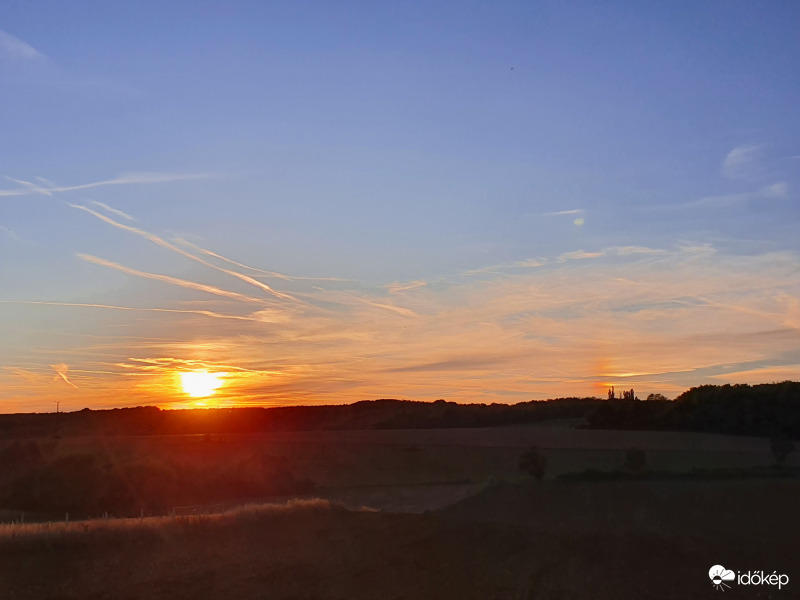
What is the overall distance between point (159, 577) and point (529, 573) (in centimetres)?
707

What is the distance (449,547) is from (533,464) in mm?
22697

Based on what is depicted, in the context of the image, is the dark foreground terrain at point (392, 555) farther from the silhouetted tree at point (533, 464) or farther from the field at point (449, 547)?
the silhouetted tree at point (533, 464)

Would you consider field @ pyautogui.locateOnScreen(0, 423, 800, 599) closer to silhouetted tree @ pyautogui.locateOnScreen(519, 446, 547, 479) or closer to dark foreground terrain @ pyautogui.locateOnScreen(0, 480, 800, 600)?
dark foreground terrain @ pyautogui.locateOnScreen(0, 480, 800, 600)

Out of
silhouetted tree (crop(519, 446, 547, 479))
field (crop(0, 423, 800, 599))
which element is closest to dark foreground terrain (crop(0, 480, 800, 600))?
field (crop(0, 423, 800, 599))

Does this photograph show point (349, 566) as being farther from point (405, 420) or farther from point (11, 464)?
point (405, 420)

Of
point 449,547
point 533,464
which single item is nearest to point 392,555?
point 449,547

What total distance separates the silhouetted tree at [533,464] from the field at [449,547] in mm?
5616

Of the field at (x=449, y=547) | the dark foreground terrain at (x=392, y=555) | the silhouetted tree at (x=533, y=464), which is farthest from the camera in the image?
the silhouetted tree at (x=533, y=464)

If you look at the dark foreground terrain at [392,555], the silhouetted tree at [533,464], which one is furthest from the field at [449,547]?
the silhouetted tree at [533,464]

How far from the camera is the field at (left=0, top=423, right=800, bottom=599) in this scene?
13.4 metres

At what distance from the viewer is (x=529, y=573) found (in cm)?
1622

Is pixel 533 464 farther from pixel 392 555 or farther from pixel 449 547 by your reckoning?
pixel 392 555

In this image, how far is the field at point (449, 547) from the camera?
44.1 ft

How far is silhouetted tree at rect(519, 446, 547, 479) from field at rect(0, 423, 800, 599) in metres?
5.62
